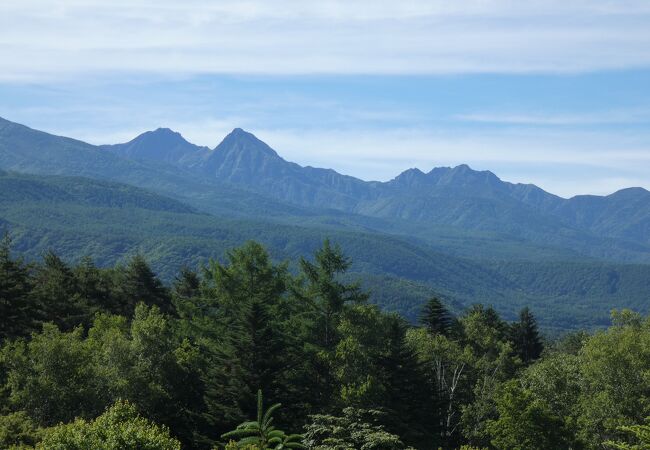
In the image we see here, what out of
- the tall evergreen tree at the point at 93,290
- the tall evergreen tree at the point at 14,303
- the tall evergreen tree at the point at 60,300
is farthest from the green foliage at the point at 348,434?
the tall evergreen tree at the point at 93,290

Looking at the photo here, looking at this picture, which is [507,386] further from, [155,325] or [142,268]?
[142,268]

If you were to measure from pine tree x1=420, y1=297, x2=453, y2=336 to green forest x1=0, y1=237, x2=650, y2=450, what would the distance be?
863 centimetres

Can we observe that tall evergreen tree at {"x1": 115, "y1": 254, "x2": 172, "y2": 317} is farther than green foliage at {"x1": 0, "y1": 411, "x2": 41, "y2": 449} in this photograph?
Yes

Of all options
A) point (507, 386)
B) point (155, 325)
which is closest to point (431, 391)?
point (507, 386)

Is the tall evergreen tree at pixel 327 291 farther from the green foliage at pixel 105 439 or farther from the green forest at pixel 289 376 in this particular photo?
the green foliage at pixel 105 439

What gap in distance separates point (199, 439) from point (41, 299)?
24.0 metres

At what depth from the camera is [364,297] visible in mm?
48438

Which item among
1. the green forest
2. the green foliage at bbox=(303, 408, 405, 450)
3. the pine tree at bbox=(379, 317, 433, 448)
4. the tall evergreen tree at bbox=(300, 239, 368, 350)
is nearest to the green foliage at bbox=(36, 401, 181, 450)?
the green forest

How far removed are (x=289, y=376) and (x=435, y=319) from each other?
84.7 feet

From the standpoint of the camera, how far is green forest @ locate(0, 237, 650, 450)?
37531 mm

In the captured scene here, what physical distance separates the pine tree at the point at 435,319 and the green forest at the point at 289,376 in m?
8.63

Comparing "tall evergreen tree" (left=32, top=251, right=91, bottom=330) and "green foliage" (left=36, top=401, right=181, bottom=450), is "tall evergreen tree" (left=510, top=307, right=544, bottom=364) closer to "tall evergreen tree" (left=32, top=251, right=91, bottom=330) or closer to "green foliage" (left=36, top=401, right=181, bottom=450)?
"tall evergreen tree" (left=32, top=251, right=91, bottom=330)

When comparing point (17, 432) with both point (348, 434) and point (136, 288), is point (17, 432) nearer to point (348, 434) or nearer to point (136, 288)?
point (348, 434)

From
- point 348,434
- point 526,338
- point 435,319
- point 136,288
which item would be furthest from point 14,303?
point 526,338
